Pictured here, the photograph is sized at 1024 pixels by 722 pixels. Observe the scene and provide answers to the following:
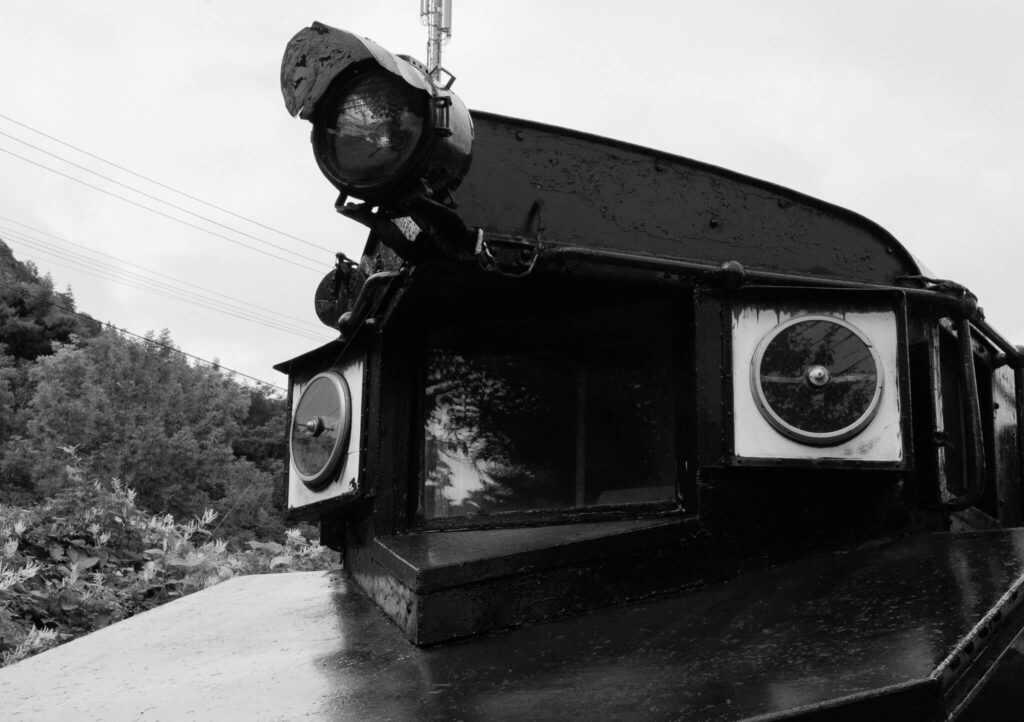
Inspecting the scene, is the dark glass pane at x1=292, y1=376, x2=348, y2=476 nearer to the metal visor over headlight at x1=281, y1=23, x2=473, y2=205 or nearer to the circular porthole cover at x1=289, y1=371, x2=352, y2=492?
the circular porthole cover at x1=289, y1=371, x2=352, y2=492

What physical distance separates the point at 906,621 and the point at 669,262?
4.02 ft

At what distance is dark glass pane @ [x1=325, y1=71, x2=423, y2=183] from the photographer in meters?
2.66

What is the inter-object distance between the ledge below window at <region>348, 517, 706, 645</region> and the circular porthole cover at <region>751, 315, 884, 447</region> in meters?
0.39

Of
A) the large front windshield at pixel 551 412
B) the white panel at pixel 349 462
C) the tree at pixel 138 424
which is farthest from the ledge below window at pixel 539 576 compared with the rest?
the tree at pixel 138 424

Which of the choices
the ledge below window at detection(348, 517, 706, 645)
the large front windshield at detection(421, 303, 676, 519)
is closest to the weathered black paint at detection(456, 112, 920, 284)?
the large front windshield at detection(421, 303, 676, 519)

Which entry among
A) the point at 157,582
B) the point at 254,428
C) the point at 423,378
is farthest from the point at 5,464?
the point at 423,378

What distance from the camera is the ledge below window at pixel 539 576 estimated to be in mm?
2922

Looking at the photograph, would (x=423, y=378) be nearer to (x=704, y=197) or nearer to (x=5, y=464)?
(x=704, y=197)

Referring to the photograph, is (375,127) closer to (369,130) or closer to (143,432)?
(369,130)

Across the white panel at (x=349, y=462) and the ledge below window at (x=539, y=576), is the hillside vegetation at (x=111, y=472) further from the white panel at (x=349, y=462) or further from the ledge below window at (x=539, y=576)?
the ledge below window at (x=539, y=576)

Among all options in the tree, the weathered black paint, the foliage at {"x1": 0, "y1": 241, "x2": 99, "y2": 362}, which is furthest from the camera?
the foliage at {"x1": 0, "y1": 241, "x2": 99, "y2": 362}

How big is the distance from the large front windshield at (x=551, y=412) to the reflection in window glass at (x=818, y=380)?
316mm

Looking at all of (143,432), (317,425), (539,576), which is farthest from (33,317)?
(539,576)

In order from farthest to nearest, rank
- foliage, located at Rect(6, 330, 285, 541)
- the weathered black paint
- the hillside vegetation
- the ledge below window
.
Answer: foliage, located at Rect(6, 330, 285, 541) → the hillside vegetation → the weathered black paint → the ledge below window
